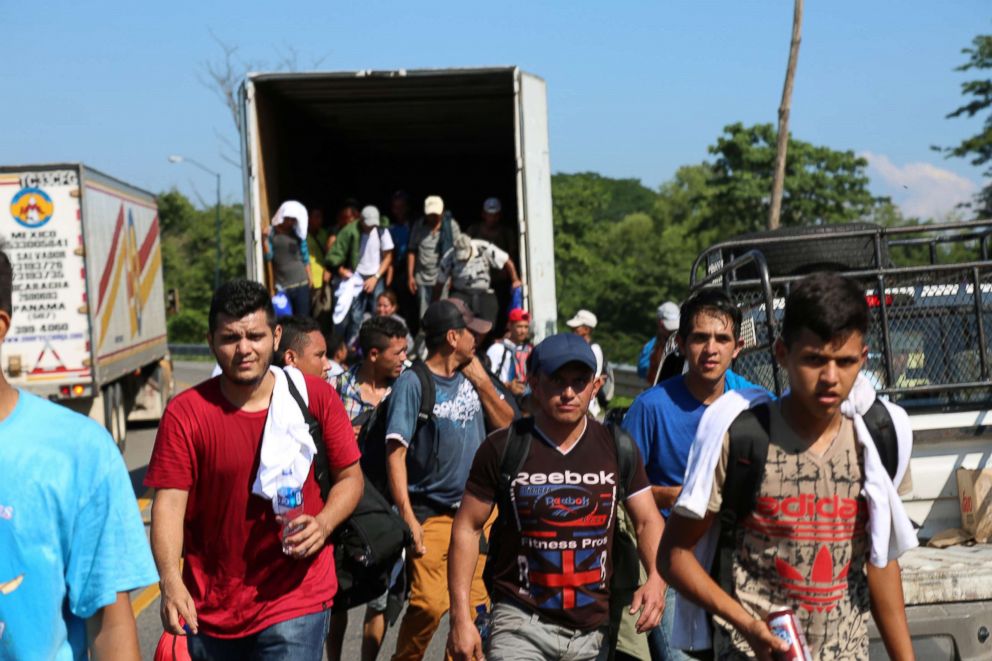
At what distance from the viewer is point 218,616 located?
15.3 ft

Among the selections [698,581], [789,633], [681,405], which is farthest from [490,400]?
[789,633]

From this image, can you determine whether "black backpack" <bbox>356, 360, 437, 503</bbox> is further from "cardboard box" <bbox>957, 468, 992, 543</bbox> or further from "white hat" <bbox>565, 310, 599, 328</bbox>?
"white hat" <bbox>565, 310, 599, 328</bbox>

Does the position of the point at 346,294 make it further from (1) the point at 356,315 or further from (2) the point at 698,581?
(2) the point at 698,581

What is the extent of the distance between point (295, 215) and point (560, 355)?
8.61m

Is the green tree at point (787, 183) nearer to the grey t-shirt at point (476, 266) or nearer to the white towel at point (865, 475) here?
the grey t-shirt at point (476, 266)

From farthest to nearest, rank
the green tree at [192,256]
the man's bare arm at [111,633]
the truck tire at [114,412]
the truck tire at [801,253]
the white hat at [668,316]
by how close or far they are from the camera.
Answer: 1. the green tree at [192,256]
2. the truck tire at [114,412]
3. the white hat at [668,316]
4. the truck tire at [801,253]
5. the man's bare arm at [111,633]

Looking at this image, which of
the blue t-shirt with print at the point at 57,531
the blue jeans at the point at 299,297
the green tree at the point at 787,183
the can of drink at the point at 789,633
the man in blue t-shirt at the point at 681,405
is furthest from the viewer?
the green tree at the point at 787,183

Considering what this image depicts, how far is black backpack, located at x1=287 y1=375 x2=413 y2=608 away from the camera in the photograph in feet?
17.2

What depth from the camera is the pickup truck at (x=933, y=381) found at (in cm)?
514

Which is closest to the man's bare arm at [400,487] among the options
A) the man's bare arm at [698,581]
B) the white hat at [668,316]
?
the man's bare arm at [698,581]

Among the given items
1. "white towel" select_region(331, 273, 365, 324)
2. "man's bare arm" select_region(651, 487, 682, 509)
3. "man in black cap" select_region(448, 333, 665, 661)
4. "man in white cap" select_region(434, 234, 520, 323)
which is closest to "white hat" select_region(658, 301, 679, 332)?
"man in white cap" select_region(434, 234, 520, 323)

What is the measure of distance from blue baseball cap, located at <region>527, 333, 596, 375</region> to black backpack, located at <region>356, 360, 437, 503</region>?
1720mm

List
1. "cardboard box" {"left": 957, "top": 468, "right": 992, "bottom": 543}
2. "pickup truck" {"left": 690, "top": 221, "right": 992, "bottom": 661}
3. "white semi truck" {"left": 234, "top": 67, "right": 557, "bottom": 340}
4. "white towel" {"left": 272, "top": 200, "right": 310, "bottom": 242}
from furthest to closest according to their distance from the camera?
"white towel" {"left": 272, "top": 200, "right": 310, "bottom": 242} → "white semi truck" {"left": 234, "top": 67, "right": 557, "bottom": 340} → "cardboard box" {"left": 957, "top": 468, "right": 992, "bottom": 543} → "pickup truck" {"left": 690, "top": 221, "right": 992, "bottom": 661}

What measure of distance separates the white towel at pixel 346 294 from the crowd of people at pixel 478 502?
20.3 ft
